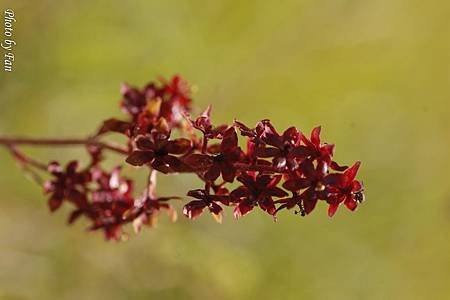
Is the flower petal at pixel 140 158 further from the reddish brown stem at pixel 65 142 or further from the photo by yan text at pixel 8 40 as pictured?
the photo by yan text at pixel 8 40

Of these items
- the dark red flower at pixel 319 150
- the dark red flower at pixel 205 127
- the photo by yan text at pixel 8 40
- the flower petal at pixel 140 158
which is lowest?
the dark red flower at pixel 319 150

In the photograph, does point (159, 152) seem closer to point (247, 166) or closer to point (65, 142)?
point (247, 166)

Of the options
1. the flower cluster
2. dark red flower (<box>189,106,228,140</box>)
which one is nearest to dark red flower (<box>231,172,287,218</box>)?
the flower cluster

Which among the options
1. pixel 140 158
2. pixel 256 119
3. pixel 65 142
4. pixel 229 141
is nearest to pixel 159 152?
pixel 140 158

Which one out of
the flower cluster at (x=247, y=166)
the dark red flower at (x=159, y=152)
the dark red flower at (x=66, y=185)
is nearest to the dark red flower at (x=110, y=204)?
the dark red flower at (x=66, y=185)

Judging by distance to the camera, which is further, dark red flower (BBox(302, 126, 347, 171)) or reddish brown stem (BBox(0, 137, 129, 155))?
reddish brown stem (BBox(0, 137, 129, 155))

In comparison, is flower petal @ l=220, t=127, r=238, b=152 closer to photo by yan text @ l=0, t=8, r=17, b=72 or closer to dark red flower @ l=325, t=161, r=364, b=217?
Result: dark red flower @ l=325, t=161, r=364, b=217
